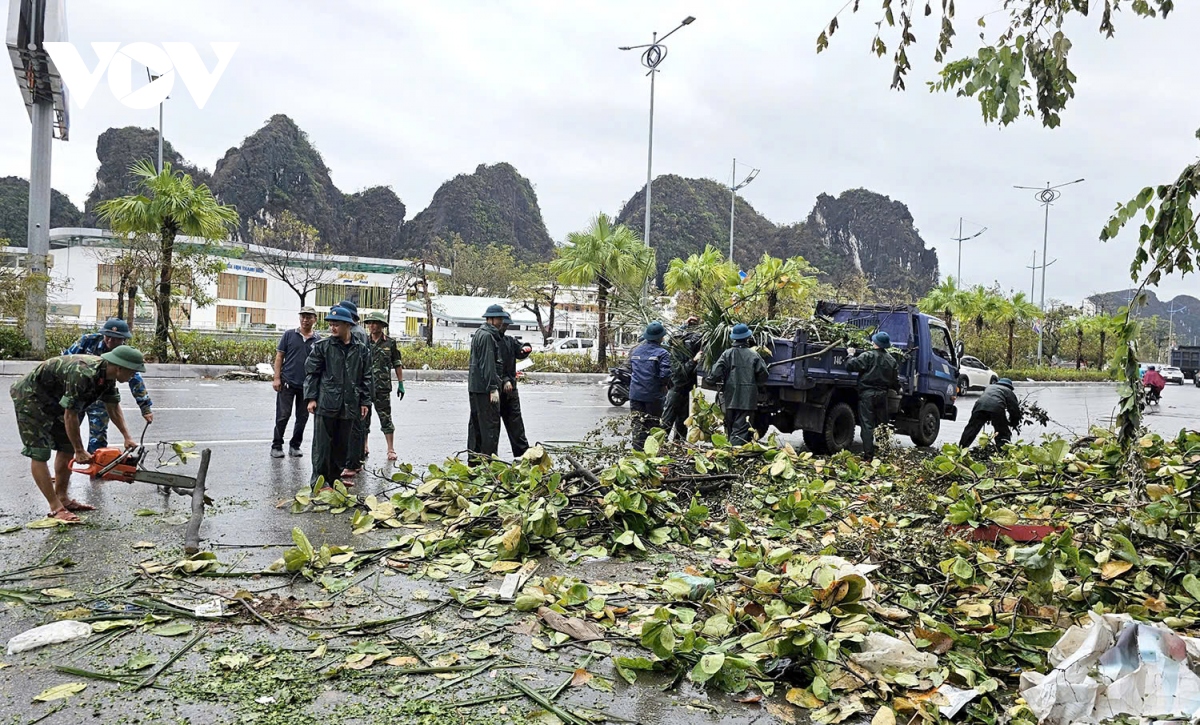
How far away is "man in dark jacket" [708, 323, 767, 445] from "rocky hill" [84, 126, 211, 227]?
85303 mm

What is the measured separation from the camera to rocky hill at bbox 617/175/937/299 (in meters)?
97.5

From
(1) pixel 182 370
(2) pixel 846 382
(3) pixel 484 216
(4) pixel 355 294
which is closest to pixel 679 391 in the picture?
(2) pixel 846 382

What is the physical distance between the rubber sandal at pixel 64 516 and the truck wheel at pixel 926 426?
10347mm

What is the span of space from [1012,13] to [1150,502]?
9.32ft

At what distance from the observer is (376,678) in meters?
3.45

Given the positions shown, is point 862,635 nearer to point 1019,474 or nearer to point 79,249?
point 1019,474

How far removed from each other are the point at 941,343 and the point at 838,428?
106 inches

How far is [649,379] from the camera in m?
9.31

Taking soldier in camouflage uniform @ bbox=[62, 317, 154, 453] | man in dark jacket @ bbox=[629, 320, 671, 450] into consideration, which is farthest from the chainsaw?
man in dark jacket @ bbox=[629, 320, 671, 450]

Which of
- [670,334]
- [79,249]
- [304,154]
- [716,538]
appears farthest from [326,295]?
[716,538]

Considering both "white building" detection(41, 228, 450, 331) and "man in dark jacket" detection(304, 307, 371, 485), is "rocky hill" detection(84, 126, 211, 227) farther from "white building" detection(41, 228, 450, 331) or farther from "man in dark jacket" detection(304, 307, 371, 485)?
"man in dark jacket" detection(304, 307, 371, 485)

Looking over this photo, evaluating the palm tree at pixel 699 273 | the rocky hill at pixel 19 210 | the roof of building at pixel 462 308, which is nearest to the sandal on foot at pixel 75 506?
the palm tree at pixel 699 273

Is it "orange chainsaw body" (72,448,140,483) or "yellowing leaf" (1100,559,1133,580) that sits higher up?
"orange chainsaw body" (72,448,140,483)

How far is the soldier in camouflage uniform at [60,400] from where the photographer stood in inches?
214
